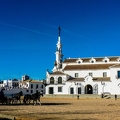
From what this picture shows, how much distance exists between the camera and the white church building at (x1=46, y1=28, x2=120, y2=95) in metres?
59.5

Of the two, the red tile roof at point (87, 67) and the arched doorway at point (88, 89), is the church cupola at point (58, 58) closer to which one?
the red tile roof at point (87, 67)

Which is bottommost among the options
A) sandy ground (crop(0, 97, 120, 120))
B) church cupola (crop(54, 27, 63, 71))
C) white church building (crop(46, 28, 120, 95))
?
sandy ground (crop(0, 97, 120, 120))

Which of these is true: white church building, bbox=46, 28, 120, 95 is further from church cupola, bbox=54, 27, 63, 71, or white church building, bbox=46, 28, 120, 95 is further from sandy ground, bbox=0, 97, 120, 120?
sandy ground, bbox=0, 97, 120, 120


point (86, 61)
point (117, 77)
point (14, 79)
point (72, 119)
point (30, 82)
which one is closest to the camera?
point (72, 119)

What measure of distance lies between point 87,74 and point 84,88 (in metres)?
4.10

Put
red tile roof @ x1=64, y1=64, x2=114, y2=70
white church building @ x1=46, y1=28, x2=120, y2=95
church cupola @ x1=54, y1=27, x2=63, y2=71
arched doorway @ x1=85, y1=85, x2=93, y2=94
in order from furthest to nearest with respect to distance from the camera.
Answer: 1. church cupola @ x1=54, y1=27, x2=63, y2=71
2. red tile roof @ x1=64, y1=64, x2=114, y2=70
3. arched doorway @ x1=85, y1=85, x2=93, y2=94
4. white church building @ x1=46, y1=28, x2=120, y2=95

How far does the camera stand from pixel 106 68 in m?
62.8

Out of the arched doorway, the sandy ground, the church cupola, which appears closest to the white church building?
the arched doorway

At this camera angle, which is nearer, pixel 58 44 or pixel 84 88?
pixel 84 88

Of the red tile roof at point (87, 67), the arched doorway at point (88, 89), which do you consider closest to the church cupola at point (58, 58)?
the red tile roof at point (87, 67)

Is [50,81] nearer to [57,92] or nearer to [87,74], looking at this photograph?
[57,92]

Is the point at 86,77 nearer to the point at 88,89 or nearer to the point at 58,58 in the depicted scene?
the point at 88,89

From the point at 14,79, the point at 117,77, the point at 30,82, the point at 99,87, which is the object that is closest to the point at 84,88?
the point at 99,87

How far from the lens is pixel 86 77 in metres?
62.2
